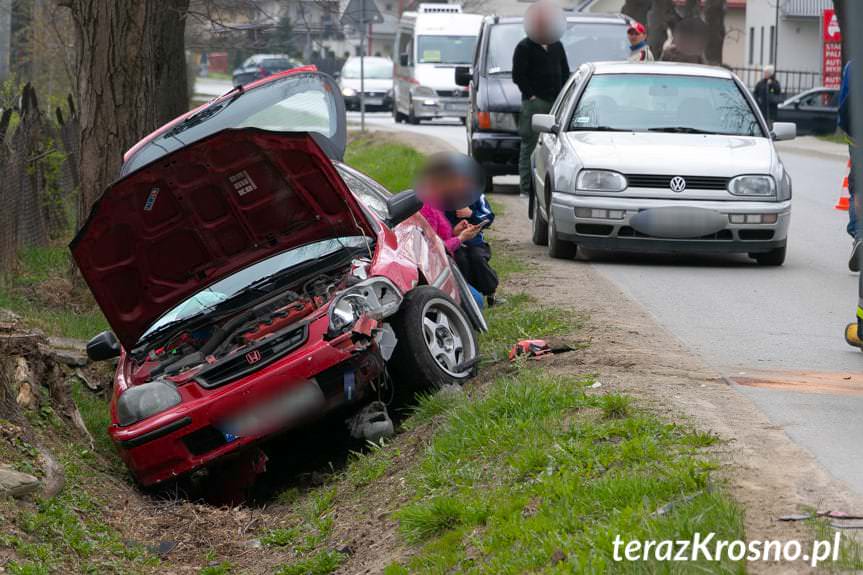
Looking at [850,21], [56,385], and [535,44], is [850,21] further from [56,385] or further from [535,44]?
[535,44]

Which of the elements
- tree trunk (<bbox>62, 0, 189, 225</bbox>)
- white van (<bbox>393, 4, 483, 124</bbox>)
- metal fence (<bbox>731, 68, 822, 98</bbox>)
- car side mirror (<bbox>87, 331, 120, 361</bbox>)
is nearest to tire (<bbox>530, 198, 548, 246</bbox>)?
tree trunk (<bbox>62, 0, 189, 225</bbox>)

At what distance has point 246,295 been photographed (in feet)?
25.9

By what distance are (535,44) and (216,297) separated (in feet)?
27.0

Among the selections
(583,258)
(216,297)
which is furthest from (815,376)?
(583,258)

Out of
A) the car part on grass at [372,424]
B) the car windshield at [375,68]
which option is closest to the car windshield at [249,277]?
the car part on grass at [372,424]

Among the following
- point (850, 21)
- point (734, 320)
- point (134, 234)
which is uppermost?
point (850, 21)

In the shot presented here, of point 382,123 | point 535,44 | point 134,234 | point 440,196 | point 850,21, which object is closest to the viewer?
point 850,21

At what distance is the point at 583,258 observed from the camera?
12.4 m

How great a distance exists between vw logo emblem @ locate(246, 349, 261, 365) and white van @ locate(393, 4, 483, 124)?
94.9 feet

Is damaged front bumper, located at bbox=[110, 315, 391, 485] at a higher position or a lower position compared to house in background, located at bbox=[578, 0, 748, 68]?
higher

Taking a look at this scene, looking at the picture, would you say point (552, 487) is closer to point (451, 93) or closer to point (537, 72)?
point (537, 72)

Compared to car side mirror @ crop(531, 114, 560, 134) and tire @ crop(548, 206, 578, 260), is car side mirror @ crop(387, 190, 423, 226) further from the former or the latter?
car side mirror @ crop(531, 114, 560, 134)

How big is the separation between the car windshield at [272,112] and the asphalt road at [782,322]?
2605mm

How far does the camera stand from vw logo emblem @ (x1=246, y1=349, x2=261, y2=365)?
708 centimetres
